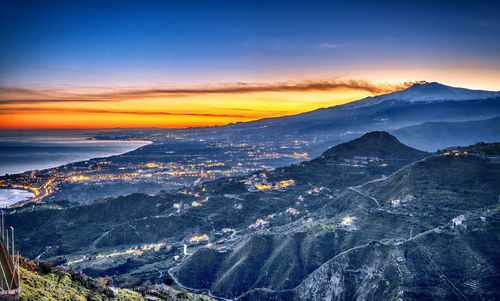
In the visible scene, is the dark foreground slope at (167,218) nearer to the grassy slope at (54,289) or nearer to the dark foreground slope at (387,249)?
the dark foreground slope at (387,249)

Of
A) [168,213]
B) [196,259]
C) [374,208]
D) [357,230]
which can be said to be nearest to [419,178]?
[374,208]

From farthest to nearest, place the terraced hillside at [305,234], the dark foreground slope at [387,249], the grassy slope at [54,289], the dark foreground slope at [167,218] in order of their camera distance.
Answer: the dark foreground slope at [167,218]
the terraced hillside at [305,234]
the dark foreground slope at [387,249]
the grassy slope at [54,289]

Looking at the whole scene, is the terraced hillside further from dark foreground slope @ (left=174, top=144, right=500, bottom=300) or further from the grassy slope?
the grassy slope

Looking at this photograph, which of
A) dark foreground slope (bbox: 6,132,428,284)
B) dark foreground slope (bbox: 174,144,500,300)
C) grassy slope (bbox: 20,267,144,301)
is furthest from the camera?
dark foreground slope (bbox: 6,132,428,284)

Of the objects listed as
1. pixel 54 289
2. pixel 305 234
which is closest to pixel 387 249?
pixel 305 234

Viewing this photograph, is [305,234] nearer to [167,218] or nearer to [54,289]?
[167,218]

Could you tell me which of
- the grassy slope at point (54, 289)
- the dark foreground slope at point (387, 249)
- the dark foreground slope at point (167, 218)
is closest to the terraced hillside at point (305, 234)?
the dark foreground slope at point (387, 249)

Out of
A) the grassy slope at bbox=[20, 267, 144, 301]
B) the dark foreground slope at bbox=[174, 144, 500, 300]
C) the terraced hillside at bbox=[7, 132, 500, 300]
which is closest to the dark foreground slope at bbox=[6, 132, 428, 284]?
the terraced hillside at bbox=[7, 132, 500, 300]

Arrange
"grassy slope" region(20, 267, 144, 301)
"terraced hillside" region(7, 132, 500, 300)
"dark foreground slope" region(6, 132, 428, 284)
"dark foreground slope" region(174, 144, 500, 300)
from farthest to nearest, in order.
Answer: "dark foreground slope" region(6, 132, 428, 284) < "terraced hillside" region(7, 132, 500, 300) < "dark foreground slope" region(174, 144, 500, 300) < "grassy slope" region(20, 267, 144, 301)
